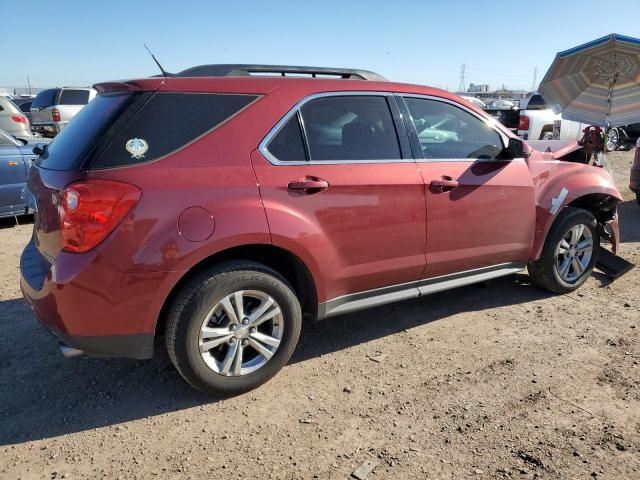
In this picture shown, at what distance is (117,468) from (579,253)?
13.3ft

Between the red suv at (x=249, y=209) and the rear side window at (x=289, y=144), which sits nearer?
the red suv at (x=249, y=209)

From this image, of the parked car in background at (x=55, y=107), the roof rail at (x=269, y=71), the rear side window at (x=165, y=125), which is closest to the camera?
the rear side window at (x=165, y=125)

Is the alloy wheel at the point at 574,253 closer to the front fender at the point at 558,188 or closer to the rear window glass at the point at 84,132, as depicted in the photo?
the front fender at the point at 558,188

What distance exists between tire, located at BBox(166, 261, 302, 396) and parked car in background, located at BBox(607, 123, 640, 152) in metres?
15.4

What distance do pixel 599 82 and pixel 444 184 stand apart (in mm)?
5042

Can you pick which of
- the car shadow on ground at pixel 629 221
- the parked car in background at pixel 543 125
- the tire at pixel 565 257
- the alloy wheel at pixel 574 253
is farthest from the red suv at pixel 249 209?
the parked car in background at pixel 543 125

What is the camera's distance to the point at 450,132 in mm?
3791

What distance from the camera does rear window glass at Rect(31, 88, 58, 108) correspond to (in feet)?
52.6

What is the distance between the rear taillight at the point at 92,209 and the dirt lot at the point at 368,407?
3.42 feet

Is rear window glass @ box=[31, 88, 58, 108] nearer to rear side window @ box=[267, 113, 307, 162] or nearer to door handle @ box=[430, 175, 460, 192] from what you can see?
rear side window @ box=[267, 113, 307, 162]

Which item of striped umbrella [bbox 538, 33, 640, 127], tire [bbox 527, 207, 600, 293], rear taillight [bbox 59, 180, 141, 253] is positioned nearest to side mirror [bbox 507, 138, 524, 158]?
tire [bbox 527, 207, 600, 293]

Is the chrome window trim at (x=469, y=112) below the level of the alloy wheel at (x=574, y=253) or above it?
above

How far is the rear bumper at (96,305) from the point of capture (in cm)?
254

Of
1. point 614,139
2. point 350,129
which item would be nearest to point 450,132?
point 350,129
